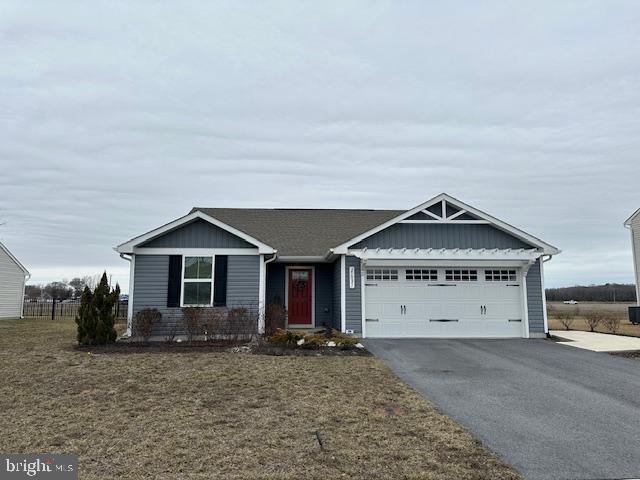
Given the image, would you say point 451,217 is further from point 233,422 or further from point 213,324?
point 233,422

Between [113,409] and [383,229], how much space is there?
9666 millimetres

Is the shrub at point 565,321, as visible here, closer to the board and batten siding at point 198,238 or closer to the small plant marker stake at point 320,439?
the board and batten siding at point 198,238

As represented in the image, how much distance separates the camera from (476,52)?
1152cm

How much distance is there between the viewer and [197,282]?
12.6 meters

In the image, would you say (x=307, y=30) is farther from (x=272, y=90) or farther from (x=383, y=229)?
(x=383, y=229)

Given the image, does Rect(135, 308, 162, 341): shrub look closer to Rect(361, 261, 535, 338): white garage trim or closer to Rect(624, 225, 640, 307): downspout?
Rect(361, 261, 535, 338): white garage trim

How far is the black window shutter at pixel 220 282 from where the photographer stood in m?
12.4

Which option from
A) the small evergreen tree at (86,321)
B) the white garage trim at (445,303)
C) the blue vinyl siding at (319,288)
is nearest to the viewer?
the small evergreen tree at (86,321)

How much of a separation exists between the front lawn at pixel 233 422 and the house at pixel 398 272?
13.2 feet

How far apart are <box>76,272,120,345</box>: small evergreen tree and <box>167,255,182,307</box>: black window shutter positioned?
1.57m

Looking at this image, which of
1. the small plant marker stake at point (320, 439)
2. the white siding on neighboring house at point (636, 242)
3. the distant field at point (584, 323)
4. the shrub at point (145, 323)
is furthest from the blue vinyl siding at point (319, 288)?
the white siding on neighboring house at point (636, 242)

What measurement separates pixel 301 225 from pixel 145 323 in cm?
849

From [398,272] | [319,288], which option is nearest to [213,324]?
[319,288]

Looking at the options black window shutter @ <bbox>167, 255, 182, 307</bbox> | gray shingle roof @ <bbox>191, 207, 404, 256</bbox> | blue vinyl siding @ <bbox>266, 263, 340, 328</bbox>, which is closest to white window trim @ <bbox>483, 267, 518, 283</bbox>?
gray shingle roof @ <bbox>191, 207, 404, 256</bbox>
